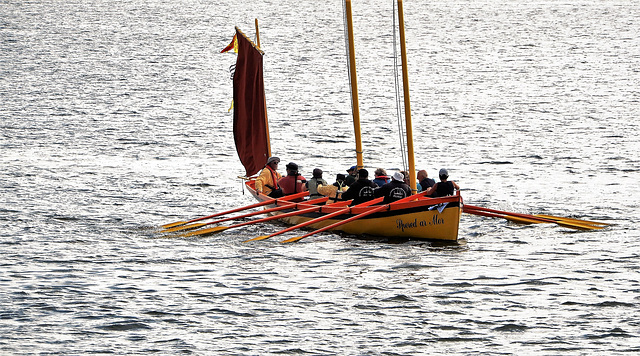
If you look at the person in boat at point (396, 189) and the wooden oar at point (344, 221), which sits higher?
the person in boat at point (396, 189)

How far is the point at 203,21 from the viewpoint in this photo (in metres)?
119

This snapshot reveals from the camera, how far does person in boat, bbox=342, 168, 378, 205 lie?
27469 millimetres

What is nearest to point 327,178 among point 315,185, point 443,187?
point 315,185

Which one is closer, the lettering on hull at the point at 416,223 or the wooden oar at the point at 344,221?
the lettering on hull at the point at 416,223

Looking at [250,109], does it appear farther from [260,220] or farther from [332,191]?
[260,220]

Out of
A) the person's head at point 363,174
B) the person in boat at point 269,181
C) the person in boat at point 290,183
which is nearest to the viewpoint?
the person's head at point 363,174

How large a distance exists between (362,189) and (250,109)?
9.50 metres

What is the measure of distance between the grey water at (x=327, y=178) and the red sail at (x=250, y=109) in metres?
1.94

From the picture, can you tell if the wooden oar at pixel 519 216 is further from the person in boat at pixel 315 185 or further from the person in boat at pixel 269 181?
the person in boat at pixel 269 181

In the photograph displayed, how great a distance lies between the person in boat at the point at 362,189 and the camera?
2747cm

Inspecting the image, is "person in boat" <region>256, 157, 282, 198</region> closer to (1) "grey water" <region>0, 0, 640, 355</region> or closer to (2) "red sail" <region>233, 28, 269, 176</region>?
(1) "grey water" <region>0, 0, 640, 355</region>

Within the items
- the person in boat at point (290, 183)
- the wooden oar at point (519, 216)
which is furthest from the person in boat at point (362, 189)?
the person in boat at point (290, 183)

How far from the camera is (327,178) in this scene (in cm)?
4116

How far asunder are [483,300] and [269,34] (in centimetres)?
8819
